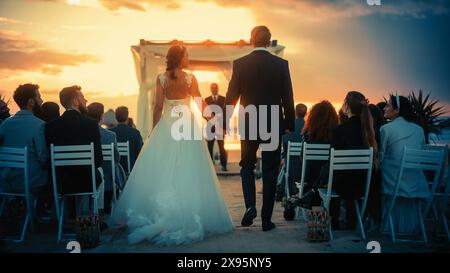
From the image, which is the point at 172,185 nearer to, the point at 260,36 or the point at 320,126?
the point at 260,36

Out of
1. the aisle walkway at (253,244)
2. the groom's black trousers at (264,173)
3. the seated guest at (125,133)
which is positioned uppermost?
the seated guest at (125,133)

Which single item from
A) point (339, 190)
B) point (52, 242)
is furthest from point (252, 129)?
point (52, 242)

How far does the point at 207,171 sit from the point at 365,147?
1.61 meters

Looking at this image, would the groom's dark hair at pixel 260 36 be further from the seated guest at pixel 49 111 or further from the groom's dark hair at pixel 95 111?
the seated guest at pixel 49 111

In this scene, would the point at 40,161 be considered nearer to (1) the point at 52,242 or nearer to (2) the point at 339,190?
(1) the point at 52,242

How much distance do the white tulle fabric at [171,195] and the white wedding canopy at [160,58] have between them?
6.16m

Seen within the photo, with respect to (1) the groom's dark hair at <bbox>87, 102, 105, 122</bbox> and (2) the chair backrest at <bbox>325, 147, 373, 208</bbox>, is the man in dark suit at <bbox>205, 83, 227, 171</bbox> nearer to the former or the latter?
(1) the groom's dark hair at <bbox>87, 102, 105, 122</bbox>

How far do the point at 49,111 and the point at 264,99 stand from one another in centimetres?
261

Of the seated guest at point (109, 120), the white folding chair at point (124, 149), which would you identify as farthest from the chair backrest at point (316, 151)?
the seated guest at point (109, 120)

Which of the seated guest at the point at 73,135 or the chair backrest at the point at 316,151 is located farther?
the chair backrest at the point at 316,151

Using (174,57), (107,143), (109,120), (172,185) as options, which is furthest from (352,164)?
(109,120)

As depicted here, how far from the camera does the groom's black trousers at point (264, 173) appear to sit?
5492mm

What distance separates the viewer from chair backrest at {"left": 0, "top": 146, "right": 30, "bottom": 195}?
204 inches

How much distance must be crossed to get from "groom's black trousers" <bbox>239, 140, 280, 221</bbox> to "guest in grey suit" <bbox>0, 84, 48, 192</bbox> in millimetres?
2016
